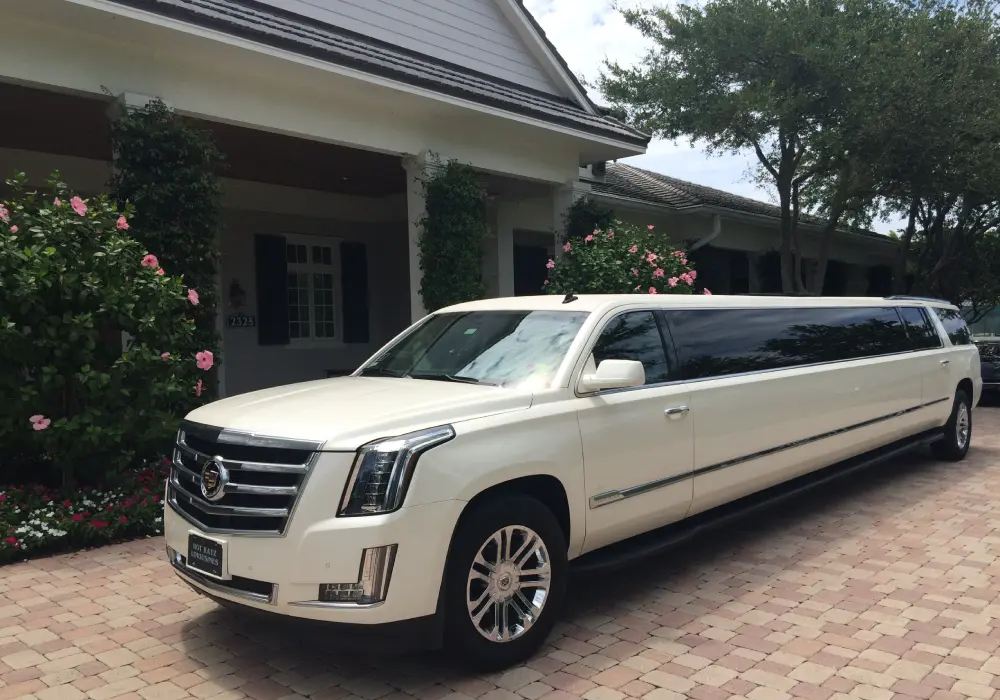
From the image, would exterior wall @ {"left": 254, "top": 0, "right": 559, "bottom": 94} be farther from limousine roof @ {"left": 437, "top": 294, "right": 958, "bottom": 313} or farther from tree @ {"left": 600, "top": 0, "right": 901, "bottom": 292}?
limousine roof @ {"left": 437, "top": 294, "right": 958, "bottom": 313}

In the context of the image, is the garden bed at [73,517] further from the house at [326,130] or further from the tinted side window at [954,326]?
the tinted side window at [954,326]

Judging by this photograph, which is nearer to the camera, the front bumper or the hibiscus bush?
the front bumper

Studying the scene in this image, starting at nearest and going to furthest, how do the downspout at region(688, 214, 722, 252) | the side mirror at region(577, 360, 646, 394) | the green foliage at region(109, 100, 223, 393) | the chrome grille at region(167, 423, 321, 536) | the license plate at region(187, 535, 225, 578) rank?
the chrome grille at region(167, 423, 321, 536) → the license plate at region(187, 535, 225, 578) → the side mirror at region(577, 360, 646, 394) → the green foliage at region(109, 100, 223, 393) → the downspout at region(688, 214, 722, 252)

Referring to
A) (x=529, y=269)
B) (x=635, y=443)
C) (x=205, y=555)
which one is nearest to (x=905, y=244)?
(x=529, y=269)

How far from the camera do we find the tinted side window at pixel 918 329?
7786 millimetres

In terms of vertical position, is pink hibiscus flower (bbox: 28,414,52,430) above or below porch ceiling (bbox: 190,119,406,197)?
below

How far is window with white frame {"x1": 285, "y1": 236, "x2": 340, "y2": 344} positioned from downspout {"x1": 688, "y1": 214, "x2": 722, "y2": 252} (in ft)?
25.1

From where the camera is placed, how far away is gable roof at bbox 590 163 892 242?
1530 centimetres

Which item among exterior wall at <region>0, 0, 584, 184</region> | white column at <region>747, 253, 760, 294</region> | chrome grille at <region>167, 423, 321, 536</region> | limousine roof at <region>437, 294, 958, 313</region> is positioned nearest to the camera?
chrome grille at <region>167, 423, 321, 536</region>

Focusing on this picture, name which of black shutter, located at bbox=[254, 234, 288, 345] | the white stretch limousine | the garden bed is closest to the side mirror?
the white stretch limousine

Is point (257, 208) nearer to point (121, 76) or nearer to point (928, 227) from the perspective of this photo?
point (121, 76)

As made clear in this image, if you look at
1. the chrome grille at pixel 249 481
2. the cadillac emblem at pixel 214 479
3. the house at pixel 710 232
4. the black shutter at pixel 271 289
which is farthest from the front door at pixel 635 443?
the black shutter at pixel 271 289

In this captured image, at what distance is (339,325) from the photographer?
46.9 feet

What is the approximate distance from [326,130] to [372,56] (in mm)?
1016
